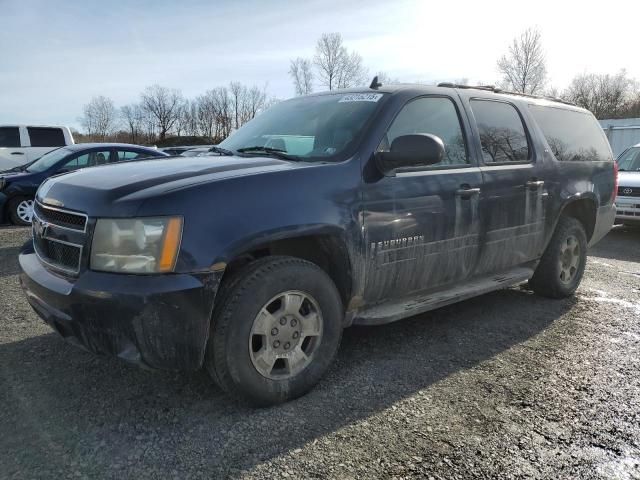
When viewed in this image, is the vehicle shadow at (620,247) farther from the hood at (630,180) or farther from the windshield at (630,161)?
the windshield at (630,161)

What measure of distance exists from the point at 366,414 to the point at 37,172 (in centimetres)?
873

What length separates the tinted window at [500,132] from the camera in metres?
4.05

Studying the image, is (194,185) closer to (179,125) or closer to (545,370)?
(545,370)

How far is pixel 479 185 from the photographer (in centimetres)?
383

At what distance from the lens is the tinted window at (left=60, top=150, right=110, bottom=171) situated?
30.8ft

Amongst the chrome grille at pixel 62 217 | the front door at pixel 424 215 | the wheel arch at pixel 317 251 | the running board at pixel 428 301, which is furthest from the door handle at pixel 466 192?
the chrome grille at pixel 62 217

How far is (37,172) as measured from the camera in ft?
30.7

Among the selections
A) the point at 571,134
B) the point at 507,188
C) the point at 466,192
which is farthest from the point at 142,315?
the point at 571,134

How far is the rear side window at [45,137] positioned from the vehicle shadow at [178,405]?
11366mm

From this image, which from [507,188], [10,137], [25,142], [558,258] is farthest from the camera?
[25,142]

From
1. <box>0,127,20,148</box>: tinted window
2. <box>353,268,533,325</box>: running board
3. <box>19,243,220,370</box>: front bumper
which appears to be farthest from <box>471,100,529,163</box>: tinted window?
<box>0,127,20,148</box>: tinted window

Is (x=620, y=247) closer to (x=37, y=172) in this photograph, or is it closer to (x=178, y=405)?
(x=178, y=405)

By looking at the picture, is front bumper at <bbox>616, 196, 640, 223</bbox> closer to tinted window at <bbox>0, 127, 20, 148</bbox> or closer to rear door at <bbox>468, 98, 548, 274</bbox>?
rear door at <bbox>468, 98, 548, 274</bbox>

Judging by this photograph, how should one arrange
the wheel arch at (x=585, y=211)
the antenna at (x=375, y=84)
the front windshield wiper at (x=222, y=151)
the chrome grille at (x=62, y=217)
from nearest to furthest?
1. the chrome grille at (x=62, y=217)
2. the front windshield wiper at (x=222, y=151)
3. the antenna at (x=375, y=84)
4. the wheel arch at (x=585, y=211)
